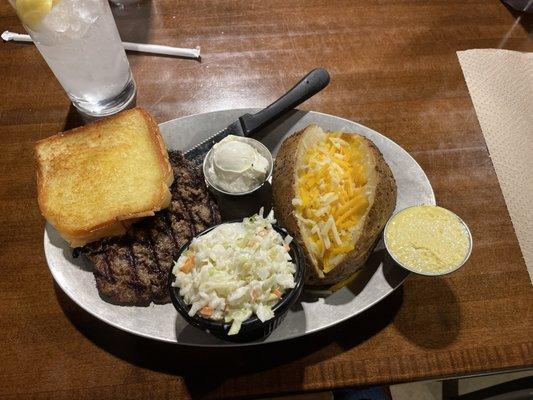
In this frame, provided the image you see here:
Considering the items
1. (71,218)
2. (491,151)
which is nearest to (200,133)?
(71,218)

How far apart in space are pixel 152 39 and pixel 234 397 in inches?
58.3

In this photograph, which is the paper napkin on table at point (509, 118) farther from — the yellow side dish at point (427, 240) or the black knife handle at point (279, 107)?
the black knife handle at point (279, 107)

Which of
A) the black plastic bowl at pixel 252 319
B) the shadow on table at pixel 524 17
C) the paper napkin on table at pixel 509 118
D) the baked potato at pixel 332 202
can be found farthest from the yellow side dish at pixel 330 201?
Result: the shadow on table at pixel 524 17

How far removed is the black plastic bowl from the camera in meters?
1.04

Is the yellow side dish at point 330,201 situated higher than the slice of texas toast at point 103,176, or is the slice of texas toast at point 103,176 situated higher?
the slice of texas toast at point 103,176

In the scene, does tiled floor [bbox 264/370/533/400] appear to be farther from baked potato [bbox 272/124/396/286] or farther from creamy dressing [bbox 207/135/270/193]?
creamy dressing [bbox 207/135/270/193]

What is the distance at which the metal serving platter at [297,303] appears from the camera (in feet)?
3.90

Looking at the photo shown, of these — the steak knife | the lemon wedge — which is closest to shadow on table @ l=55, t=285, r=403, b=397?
the steak knife

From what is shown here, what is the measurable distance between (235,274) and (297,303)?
10.5 inches

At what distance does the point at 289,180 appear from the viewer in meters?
1.28

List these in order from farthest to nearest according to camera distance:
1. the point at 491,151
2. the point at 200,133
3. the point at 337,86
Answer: the point at 337,86 → the point at 491,151 → the point at 200,133

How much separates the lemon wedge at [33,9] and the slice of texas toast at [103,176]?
13.3 inches

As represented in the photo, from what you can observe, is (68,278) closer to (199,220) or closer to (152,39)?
(199,220)

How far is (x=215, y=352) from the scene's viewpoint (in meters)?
1.24
